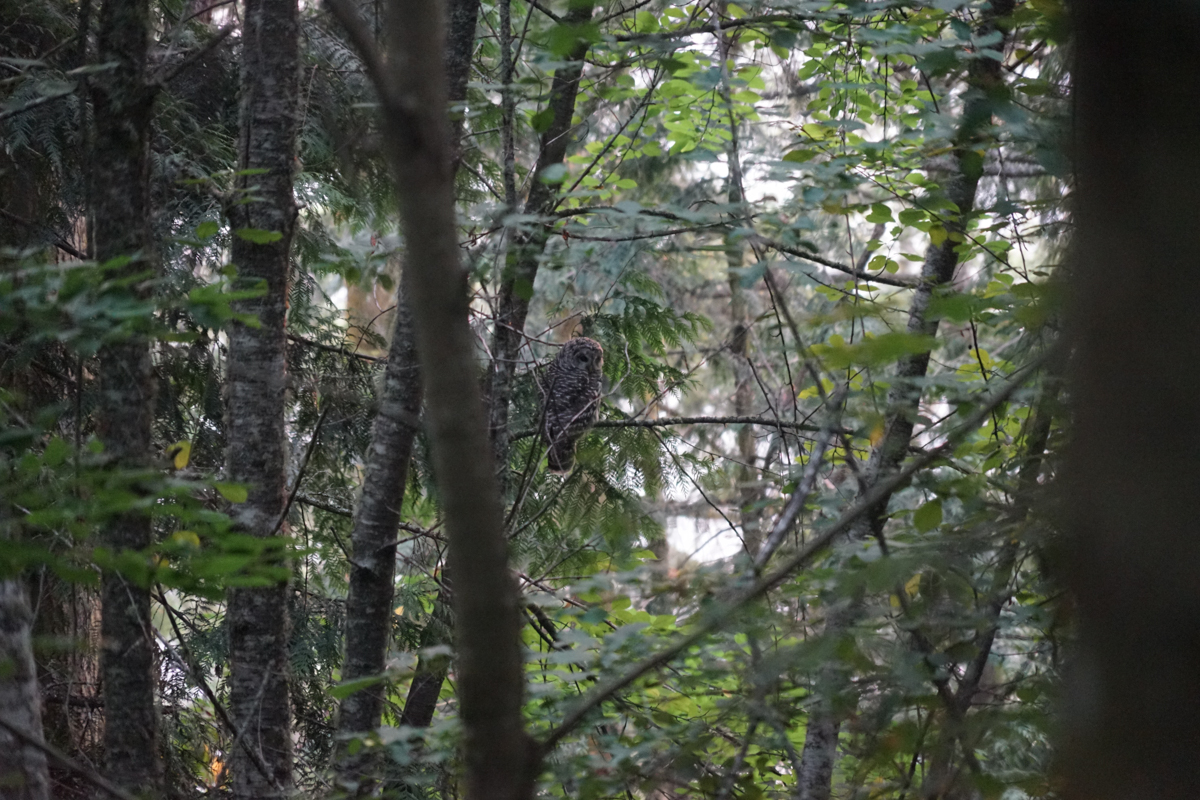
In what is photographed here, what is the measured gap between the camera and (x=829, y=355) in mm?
1507

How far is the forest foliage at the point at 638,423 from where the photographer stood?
1.62 metres

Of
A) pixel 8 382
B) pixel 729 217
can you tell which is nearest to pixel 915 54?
pixel 729 217

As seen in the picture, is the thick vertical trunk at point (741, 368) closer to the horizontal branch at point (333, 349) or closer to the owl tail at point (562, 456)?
the owl tail at point (562, 456)

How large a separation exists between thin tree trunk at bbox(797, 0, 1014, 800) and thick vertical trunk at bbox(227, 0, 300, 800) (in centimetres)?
161

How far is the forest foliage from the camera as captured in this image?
1.62 meters

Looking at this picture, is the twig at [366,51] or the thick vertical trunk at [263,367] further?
the thick vertical trunk at [263,367]

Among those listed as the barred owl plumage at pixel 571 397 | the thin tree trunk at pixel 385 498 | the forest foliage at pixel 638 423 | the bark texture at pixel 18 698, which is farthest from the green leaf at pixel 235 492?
the barred owl plumage at pixel 571 397

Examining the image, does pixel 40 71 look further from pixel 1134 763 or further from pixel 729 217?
pixel 1134 763

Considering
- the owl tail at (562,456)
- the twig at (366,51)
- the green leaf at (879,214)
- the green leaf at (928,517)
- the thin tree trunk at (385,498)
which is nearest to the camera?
the twig at (366,51)

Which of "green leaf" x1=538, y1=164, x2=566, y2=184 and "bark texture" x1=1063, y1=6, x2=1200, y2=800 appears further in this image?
"green leaf" x1=538, y1=164, x2=566, y2=184

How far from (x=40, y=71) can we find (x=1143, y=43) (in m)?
4.17

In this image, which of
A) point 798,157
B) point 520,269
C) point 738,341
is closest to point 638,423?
point 520,269

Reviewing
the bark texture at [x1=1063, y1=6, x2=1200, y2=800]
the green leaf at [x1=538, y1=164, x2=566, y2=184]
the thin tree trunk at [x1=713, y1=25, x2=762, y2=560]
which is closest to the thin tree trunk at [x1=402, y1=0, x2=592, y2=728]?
the green leaf at [x1=538, y1=164, x2=566, y2=184]

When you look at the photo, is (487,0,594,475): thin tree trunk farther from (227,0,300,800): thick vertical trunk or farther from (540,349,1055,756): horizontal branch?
(540,349,1055,756): horizontal branch
